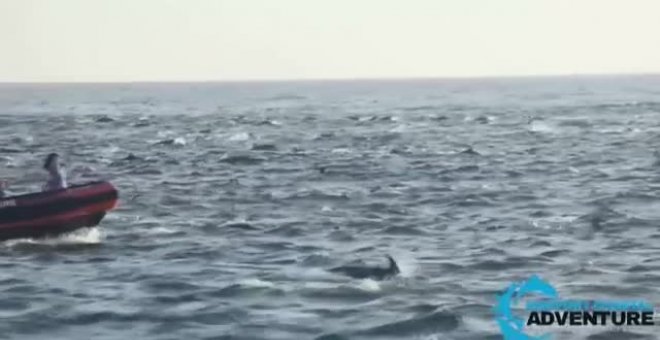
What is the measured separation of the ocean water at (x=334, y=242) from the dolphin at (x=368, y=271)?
1.01 feet

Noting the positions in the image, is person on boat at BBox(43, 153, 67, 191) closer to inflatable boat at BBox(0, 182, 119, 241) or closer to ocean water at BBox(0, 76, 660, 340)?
inflatable boat at BBox(0, 182, 119, 241)

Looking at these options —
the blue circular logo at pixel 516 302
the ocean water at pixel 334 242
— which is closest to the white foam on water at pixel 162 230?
the ocean water at pixel 334 242

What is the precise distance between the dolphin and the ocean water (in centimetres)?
31

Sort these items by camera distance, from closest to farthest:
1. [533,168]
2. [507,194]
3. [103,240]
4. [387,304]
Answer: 1. [387,304]
2. [103,240]
3. [507,194]
4. [533,168]

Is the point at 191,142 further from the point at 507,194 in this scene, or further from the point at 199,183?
the point at 507,194

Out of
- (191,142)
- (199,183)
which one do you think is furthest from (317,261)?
(191,142)

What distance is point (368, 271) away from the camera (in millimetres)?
22203

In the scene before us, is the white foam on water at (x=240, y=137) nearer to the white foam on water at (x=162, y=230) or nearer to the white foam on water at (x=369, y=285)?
the white foam on water at (x=162, y=230)

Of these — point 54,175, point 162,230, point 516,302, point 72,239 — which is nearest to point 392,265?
point 516,302

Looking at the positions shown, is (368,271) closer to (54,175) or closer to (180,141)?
(54,175)

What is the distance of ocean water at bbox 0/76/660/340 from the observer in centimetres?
1867

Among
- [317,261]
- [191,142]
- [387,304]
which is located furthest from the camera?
[191,142]

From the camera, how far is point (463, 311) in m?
18.6

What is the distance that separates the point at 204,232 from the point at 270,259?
508 cm
